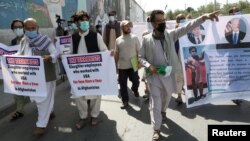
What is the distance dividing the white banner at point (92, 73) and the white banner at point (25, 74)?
1.49 ft

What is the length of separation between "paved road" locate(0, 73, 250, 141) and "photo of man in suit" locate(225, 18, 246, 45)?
1.31m

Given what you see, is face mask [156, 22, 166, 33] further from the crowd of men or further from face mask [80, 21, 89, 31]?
face mask [80, 21, 89, 31]

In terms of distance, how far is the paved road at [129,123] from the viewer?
5.41 metres

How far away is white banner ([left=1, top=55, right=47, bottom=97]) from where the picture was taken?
5488 millimetres

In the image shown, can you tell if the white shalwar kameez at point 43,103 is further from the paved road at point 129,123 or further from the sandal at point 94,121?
the sandal at point 94,121

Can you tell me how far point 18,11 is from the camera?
11672mm

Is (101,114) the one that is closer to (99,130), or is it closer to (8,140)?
(99,130)

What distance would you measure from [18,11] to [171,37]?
788 centimetres

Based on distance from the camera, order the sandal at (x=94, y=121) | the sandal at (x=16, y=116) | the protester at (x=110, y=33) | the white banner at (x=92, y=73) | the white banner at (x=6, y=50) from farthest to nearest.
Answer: the protester at (x=110, y=33) < the sandal at (x=16, y=116) < the white banner at (x=6, y=50) < the sandal at (x=94, y=121) < the white banner at (x=92, y=73)

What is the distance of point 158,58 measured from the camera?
203 inches

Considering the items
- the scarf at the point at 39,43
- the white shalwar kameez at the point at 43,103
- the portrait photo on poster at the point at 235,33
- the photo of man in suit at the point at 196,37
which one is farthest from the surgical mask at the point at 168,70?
the scarf at the point at 39,43

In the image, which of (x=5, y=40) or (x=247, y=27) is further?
(x=5, y=40)

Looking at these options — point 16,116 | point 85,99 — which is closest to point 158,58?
point 85,99

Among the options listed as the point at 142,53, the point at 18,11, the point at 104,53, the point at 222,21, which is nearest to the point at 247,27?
the point at 222,21
